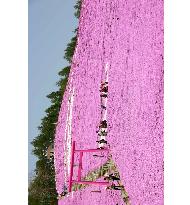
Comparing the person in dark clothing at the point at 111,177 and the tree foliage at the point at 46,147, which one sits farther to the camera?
the tree foliage at the point at 46,147

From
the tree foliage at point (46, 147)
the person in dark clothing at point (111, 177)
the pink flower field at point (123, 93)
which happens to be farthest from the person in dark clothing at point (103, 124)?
the tree foliage at point (46, 147)

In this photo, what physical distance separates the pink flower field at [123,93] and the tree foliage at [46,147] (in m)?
0.06

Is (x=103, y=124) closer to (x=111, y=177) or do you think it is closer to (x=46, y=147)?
(x=111, y=177)

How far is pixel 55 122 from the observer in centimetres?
344

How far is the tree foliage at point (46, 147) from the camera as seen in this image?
3297 millimetres

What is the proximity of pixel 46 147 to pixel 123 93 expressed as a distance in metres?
1.30

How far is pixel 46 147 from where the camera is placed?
11.5 feet

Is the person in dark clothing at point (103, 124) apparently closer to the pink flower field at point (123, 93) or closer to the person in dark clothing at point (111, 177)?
the pink flower field at point (123, 93)

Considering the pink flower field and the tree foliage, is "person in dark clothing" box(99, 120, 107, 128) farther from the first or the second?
the tree foliage

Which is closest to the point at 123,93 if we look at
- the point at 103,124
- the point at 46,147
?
the point at 103,124
